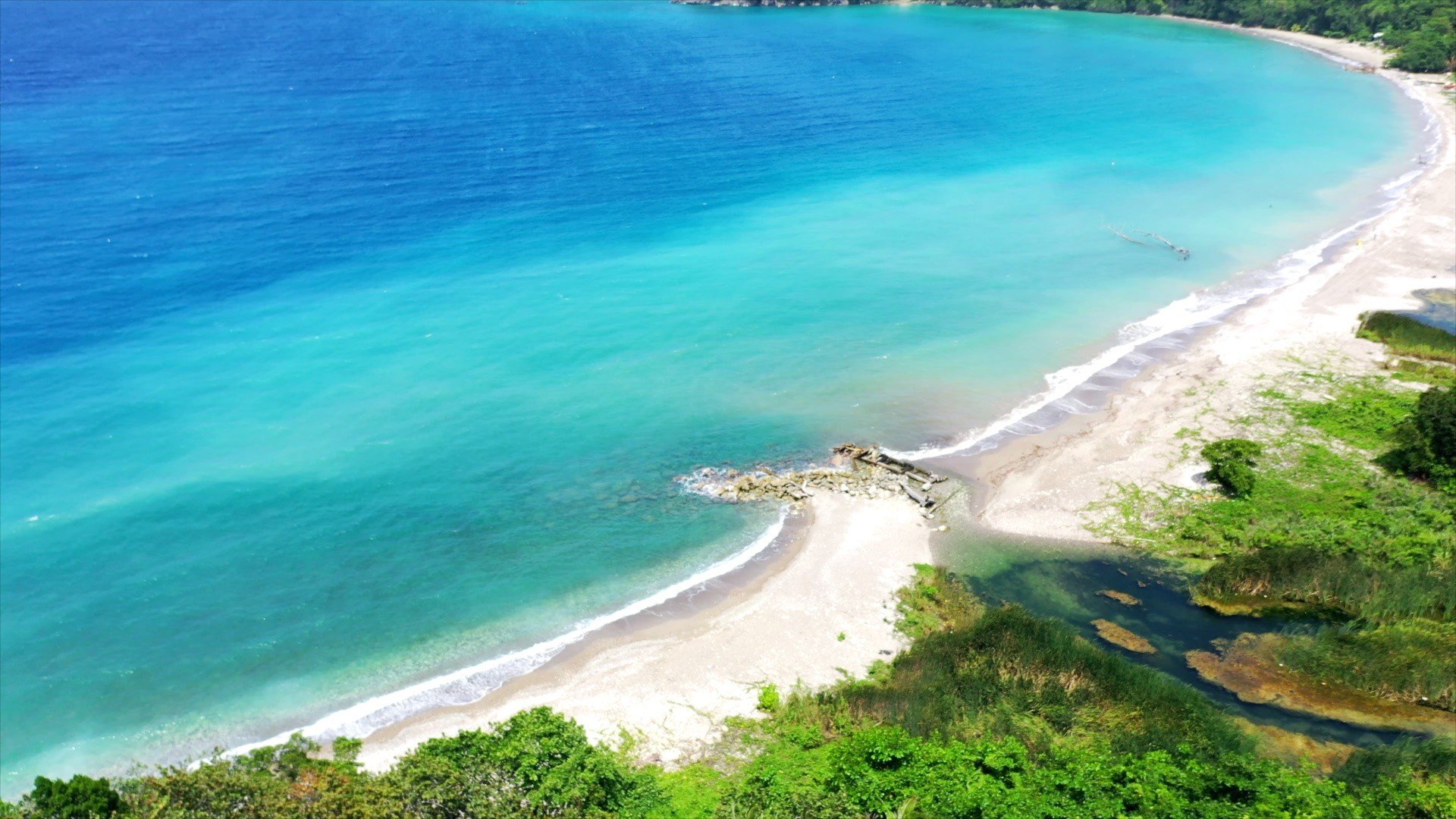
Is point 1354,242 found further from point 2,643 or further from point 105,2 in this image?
point 105,2

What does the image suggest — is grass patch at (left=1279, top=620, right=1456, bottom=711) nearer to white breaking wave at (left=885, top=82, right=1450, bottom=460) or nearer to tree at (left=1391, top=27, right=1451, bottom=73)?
white breaking wave at (left=885, top=82, right=1450, bottom=460)

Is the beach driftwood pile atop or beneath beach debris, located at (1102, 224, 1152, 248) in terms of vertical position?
beneath

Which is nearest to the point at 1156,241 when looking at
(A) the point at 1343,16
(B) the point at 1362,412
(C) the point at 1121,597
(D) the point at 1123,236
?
(D) the point at 1123,236

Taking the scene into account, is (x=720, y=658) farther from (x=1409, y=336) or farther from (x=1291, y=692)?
(x=1409, y=336)

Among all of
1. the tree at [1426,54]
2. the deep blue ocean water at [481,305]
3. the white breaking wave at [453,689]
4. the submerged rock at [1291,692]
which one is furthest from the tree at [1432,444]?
the tree at [1426,54]

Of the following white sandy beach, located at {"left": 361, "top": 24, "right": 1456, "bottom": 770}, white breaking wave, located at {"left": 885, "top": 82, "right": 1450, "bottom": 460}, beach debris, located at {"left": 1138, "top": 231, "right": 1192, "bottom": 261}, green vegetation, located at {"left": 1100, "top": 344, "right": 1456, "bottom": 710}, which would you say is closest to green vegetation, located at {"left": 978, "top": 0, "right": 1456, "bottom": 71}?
white breaking wave, located at {"left": 885, "top": 82, "right": 1450, "bottom": 460}

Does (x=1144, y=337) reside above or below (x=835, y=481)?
above
